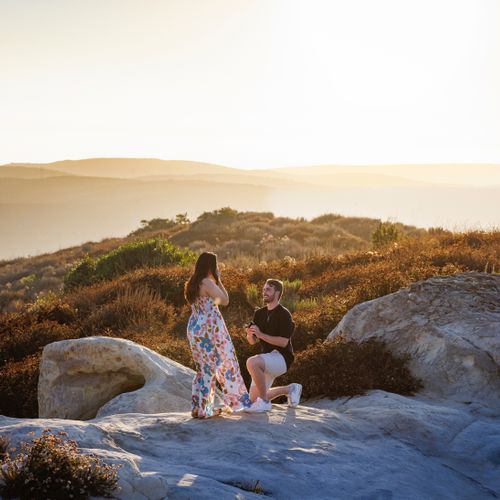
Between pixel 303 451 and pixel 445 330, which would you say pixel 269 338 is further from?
pixel 445 330

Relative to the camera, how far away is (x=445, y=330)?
10375 millimetres

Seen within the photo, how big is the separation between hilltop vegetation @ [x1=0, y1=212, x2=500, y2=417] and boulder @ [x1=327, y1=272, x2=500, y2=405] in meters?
0.37

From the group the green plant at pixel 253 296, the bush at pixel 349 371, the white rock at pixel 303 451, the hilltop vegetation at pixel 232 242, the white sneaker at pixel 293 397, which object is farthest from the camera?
the hilltop vegetation at pixel 232 242

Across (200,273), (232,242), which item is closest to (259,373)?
(200,273)

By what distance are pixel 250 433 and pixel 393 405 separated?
252cm

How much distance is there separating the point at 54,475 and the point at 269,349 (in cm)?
389

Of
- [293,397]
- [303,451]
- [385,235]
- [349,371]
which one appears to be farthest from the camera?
[385,235]

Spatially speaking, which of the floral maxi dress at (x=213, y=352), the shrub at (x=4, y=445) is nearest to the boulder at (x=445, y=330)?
the floral maxi dress at (x=213, y=352)

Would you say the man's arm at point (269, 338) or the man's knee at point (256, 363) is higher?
the man's arm at point (269, 338)

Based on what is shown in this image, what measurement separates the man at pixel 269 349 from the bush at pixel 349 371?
1.62 m

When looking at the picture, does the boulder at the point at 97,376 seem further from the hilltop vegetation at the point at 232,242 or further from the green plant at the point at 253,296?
the hilltop vegetation at the point at 232,242

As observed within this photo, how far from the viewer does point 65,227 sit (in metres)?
198

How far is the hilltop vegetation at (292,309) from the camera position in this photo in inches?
401

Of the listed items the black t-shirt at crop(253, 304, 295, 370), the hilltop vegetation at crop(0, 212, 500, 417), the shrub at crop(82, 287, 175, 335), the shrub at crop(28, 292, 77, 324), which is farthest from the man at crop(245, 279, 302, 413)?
the shrub at crop(28, 292, 77, 324)
